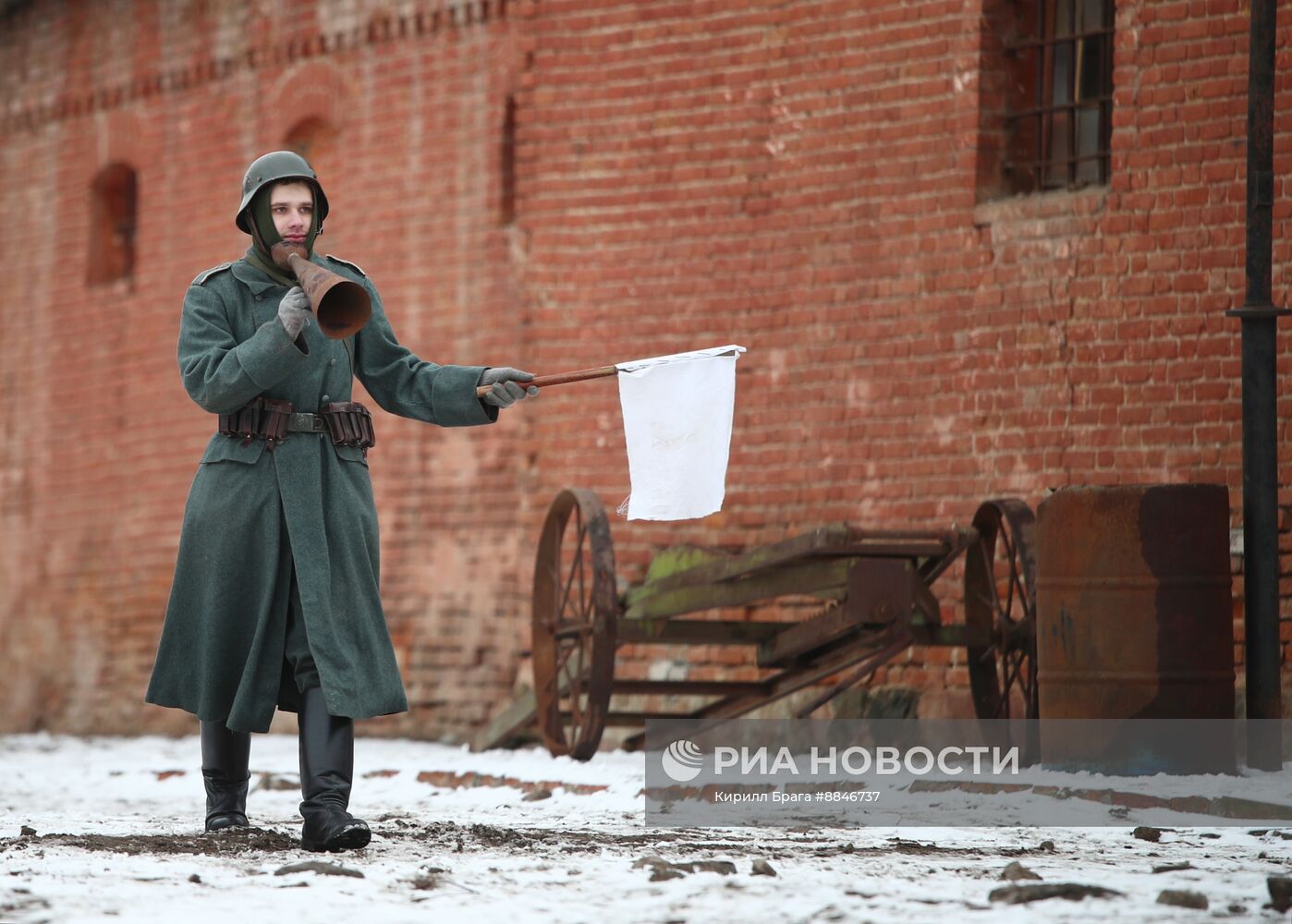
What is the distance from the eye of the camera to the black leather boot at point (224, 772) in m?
5.50

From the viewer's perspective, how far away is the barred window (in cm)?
878

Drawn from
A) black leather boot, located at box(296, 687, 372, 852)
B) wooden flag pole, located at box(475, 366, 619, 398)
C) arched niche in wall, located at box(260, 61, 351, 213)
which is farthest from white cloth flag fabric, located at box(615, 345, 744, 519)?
arched niche in wall, located at box(260, 61, 351, 213)

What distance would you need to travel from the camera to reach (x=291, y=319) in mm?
5164

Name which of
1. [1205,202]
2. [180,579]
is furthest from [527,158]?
[180,579]

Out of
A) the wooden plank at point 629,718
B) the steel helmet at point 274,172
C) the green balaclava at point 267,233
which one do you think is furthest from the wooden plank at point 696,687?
the steel helmet at point 274,172

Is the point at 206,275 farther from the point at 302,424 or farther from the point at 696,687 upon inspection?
the point at 696,687

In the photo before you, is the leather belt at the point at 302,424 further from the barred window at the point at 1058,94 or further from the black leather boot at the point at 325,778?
the barred window at the point at 1058,94

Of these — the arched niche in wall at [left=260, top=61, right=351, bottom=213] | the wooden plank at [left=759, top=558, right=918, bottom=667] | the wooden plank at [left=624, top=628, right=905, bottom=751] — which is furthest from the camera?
the arched niche in wall at [left=260, top=61, right=351, bottom=213]

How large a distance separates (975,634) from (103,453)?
7.51m

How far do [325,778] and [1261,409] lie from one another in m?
3.81

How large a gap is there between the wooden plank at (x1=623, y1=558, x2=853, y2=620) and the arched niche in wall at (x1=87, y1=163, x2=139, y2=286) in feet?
22.2

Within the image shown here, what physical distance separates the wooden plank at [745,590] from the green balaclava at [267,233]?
3093mm

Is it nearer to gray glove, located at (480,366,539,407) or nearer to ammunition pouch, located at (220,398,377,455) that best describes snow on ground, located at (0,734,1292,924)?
ammunition pouch, located at (220,398,377,455)

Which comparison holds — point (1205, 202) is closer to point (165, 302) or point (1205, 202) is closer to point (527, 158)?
point (527, 158)
